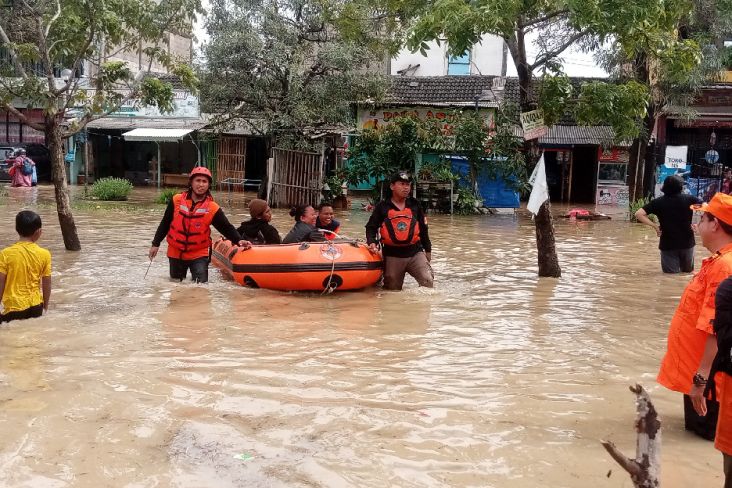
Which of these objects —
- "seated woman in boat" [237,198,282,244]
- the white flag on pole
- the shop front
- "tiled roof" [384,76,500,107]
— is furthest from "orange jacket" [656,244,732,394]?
the shop front

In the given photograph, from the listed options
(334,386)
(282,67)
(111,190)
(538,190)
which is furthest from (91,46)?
(111,190)

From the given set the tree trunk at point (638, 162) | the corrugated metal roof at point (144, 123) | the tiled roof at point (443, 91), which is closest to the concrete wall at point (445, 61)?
the tiled roof at point (443, 91)

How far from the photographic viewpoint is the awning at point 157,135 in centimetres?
2631

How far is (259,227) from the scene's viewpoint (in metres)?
9.60

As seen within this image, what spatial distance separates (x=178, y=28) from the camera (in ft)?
36.8

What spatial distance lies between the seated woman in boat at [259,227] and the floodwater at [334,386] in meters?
0.71

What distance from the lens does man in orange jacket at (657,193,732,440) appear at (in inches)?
135

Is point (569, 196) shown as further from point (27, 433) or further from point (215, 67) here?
point (27, 433)

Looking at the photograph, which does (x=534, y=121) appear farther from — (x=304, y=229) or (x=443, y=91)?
(x=443, y=91)

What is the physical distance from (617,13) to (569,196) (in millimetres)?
20688

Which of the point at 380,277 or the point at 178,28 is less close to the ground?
the point at 178,28

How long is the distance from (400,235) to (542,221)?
2.13 meters

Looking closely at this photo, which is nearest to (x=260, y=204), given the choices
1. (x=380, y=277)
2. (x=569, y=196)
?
(x=380, y=277)

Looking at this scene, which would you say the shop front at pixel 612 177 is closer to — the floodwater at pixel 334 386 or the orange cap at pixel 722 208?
the floodwater at pixel 334 386
